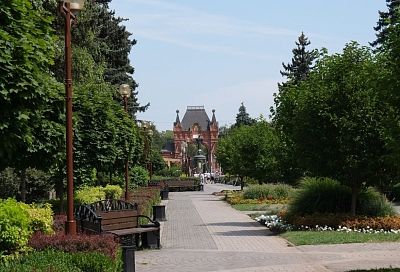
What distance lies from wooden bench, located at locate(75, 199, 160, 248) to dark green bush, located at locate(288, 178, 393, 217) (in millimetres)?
6722

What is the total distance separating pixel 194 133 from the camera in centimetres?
14862

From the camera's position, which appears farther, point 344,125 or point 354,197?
point 354,197

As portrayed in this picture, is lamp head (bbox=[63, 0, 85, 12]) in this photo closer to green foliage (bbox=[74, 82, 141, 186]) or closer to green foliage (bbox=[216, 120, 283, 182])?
green foliage (bbox=[74, 82, 141, 186])

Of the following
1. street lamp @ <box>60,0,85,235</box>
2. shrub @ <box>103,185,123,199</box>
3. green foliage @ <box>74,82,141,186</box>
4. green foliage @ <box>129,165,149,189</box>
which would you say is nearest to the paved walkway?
street lamp @ <box>60,0,85,235</box>

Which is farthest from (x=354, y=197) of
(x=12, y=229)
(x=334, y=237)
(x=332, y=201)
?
(x=12, y=229)

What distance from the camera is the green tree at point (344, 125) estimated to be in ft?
64.9

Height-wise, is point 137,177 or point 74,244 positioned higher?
point 137,177

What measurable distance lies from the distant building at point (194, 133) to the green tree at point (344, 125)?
386 feet

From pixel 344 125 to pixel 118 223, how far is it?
7639 millimetres

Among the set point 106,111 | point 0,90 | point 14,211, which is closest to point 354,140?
point 106,111

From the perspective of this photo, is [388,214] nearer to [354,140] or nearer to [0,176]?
[354,140]

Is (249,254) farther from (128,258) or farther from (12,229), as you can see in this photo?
(12,229)

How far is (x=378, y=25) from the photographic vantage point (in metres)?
53.3

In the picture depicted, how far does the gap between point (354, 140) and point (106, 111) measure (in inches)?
310
